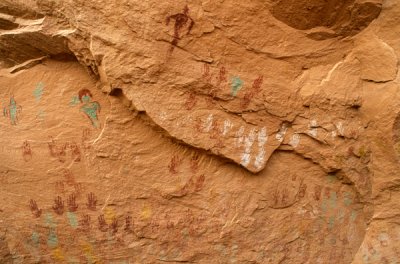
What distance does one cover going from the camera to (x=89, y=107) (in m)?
1.97

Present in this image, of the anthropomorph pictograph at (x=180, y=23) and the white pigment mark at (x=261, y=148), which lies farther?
the white pigment mark at (x=261, y=148)

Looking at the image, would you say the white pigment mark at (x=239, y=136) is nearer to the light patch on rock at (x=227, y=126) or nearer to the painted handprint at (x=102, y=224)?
the light patch on rock at (x=227, y=126)

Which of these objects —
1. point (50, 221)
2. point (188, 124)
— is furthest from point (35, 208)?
point (188, 124)

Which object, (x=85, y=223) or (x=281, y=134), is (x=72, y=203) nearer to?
(x=85, y=223)

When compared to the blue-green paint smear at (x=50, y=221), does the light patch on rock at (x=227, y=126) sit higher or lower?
higher

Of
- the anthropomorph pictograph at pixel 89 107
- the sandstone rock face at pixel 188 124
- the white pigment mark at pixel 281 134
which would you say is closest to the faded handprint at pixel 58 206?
the sandstone rock face at pixel 188 124

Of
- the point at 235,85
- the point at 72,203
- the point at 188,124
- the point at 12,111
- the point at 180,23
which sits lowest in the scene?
the point at 72,203

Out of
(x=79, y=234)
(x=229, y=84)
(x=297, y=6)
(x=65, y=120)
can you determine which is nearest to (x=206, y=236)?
(x=79, y=234)

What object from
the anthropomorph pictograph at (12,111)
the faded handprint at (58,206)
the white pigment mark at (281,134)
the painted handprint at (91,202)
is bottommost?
the faded handprint at (58,206)

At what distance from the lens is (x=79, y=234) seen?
6.48ft

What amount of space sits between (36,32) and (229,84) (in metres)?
0.89

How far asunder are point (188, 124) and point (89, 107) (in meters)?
0.46

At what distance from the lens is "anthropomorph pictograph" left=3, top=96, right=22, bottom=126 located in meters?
2.00

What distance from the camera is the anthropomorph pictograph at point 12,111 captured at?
78.5 inches
